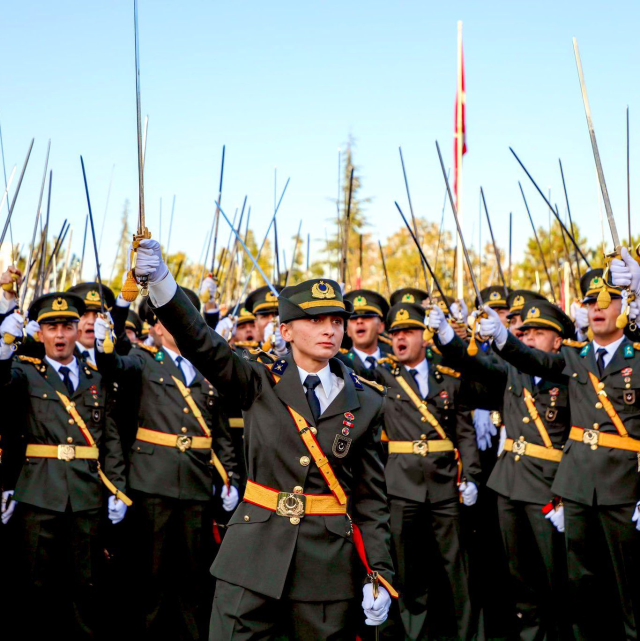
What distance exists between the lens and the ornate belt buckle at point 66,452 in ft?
21.0

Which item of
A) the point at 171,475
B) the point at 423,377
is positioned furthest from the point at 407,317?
the point at 171,475

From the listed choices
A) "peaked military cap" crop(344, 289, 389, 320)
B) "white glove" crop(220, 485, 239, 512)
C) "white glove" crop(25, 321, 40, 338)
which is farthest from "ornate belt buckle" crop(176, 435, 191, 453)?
"peaked military cap" crop(344, 289, 389, 320)

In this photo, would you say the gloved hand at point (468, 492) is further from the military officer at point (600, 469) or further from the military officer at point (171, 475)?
the military officer at point (171, 475)

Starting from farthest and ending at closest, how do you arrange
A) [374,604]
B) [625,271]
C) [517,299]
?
[517,299]
[625,271]
[374,604]

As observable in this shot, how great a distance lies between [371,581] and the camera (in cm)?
393

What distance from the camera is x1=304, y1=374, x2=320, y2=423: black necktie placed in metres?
4.05

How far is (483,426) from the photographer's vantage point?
806 cm

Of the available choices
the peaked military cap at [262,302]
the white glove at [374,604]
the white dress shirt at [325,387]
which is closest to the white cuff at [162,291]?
the white dress shirt at [325,387]

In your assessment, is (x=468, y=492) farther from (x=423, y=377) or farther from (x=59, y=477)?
(x=59, y=477)

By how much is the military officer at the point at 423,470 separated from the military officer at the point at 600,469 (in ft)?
3.45

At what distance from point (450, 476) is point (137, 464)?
8.89 feet

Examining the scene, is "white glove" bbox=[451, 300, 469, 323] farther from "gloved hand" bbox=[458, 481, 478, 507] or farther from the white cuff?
the white cuff

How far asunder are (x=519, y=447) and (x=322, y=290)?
3321mm

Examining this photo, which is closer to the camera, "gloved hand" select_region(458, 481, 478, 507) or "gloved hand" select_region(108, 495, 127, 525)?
"gloved hand" select_region(108, 495, 127, 525)
